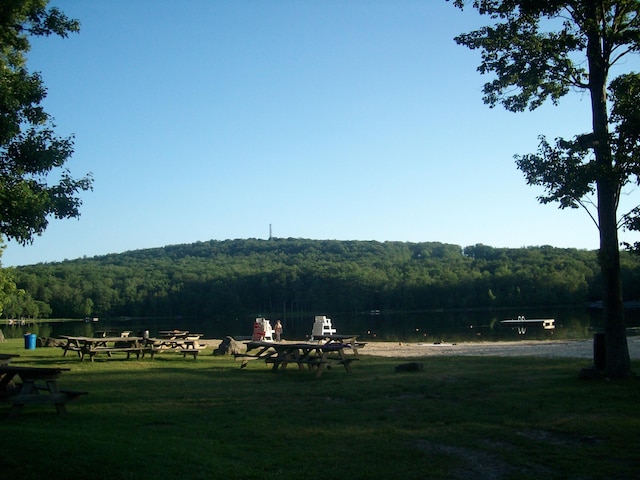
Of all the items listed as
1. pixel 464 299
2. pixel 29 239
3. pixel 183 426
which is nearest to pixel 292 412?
pixel 183 426

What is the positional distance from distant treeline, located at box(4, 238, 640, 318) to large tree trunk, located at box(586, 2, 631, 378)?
319ft

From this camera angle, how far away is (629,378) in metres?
11.5

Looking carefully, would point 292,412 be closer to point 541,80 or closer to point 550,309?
point 541,80

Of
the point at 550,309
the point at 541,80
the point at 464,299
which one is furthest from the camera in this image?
the point at 464,299

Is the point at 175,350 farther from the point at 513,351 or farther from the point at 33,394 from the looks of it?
the point at 33,394

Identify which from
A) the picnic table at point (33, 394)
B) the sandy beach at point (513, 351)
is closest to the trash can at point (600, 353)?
the sandy beach at point (513, 351)

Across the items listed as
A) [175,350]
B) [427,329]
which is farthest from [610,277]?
[427,329]

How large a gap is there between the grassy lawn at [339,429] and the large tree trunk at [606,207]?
33.2 inches

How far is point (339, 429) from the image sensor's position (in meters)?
8.12

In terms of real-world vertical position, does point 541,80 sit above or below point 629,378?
above

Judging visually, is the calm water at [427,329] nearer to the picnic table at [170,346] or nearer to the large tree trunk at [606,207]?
the picnic table at [170,346]

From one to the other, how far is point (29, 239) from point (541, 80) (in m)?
10.9

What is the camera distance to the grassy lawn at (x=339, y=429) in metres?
6.05

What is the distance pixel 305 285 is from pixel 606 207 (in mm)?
118726
